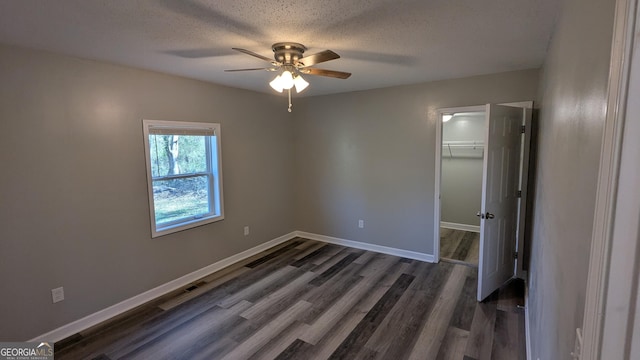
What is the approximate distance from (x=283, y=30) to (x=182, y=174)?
7.41ft

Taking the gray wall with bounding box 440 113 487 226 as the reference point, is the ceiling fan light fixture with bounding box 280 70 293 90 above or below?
above

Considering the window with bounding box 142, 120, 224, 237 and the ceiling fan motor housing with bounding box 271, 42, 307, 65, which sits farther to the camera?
the window with bounding box 142, 120, 224, 237

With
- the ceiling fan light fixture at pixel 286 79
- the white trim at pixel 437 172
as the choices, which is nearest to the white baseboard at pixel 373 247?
the white trim at pixel 437 172

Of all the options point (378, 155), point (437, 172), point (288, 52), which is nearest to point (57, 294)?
point (288, 52)

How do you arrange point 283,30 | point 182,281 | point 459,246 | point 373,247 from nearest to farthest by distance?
point 283,30, point 182,281, point 373,247, point 459,246

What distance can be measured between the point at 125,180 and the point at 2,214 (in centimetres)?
89

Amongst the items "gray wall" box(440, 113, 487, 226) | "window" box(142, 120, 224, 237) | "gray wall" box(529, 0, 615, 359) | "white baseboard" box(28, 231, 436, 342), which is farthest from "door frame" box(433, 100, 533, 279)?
"window" box(142, 120, 224, 237)

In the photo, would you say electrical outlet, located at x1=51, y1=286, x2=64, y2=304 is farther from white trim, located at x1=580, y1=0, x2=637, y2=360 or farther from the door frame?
the door frame

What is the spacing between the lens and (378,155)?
435 cm

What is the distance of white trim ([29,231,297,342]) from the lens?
8.57ft

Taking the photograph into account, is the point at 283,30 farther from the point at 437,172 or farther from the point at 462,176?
the point at 462,176

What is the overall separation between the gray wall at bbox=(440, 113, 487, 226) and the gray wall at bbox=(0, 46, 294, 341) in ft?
13.4

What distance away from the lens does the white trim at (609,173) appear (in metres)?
0.47

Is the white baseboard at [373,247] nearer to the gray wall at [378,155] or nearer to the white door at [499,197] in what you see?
the gray wall at [378,155]
